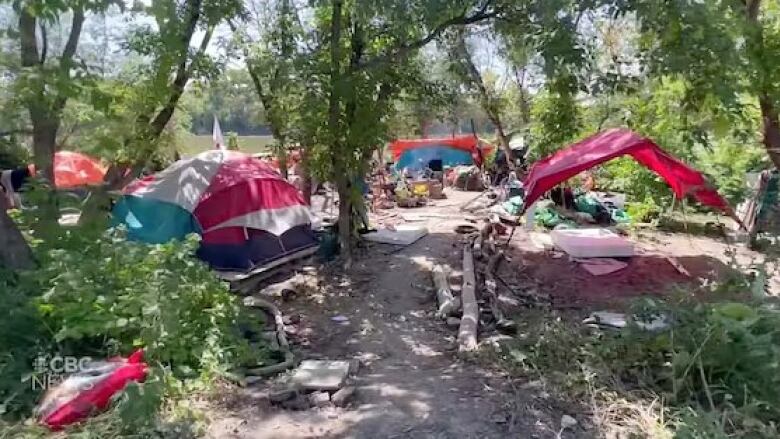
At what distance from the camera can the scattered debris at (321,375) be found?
385cm

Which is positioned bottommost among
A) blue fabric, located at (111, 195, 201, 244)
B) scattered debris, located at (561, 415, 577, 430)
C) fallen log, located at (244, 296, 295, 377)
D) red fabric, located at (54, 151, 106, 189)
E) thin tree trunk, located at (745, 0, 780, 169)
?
fallen log, located at (244, 296, 295, 377)

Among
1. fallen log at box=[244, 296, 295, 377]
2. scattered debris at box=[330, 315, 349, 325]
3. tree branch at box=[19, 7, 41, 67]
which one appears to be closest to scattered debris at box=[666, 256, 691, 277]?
scattered debris at box=[330, 315, 349, 325]

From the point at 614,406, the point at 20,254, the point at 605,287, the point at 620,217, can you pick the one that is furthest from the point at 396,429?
the point at 620,217

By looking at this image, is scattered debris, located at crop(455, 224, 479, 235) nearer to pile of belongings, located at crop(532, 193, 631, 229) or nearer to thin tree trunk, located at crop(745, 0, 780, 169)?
pile of belongings, located at crop(532, 193, 631, 229)

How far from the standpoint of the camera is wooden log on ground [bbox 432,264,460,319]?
6.18 m

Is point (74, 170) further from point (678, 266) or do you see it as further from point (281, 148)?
point (678, 266)

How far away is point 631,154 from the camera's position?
8.19m

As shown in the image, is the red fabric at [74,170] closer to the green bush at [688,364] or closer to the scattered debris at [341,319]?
the scattered debris at [341,319]

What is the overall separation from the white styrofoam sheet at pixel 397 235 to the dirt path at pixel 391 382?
202 cm

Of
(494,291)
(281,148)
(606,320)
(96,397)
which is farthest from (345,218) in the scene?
(96,397)

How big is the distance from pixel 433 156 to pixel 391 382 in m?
21.9

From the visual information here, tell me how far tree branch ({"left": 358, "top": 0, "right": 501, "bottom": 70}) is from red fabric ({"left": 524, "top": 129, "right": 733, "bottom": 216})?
2.38 meters

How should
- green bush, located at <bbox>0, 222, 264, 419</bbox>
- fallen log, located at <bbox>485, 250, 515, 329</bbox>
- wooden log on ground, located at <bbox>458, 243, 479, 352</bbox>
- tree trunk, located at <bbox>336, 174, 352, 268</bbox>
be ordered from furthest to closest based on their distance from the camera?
tree trunk, located at <bbox>336, 174, 352, 268</bbox>, fallen log, located at <bbox>485, 250, 515, 329</bbox>, wooden log on ground, located at <bbox>458, 243, 479, 352</bbox>, green bush, located at <bbox>0, 222, 264, 419</bbox>

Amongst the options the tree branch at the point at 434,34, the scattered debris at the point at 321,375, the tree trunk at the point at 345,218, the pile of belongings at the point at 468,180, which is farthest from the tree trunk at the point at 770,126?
the pile of belongings at the point at 468,180
